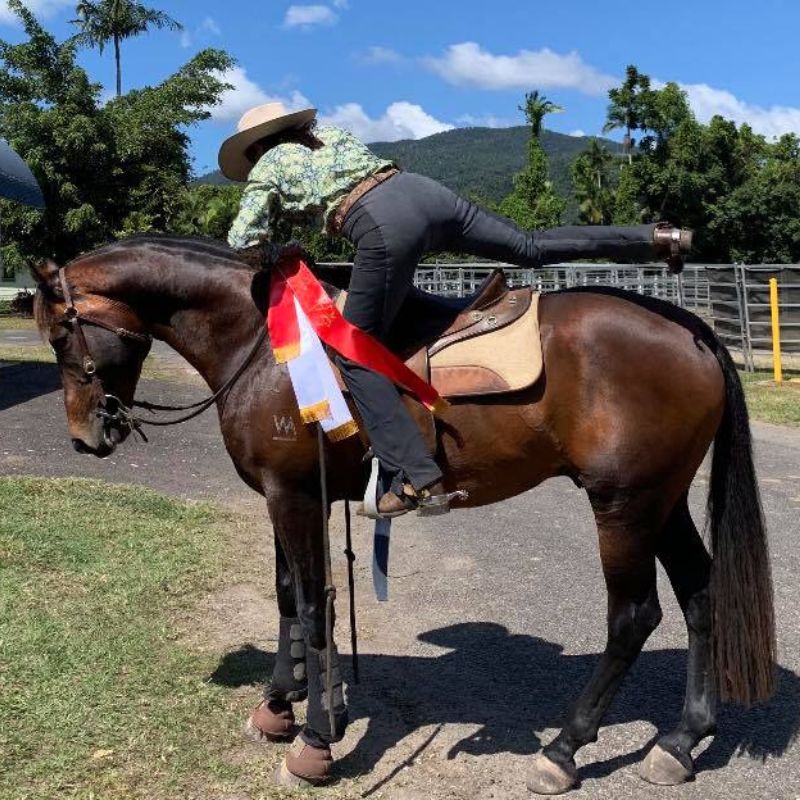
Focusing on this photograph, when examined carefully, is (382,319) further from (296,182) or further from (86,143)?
(86,143)

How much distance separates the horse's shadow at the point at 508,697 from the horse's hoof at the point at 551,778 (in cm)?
19

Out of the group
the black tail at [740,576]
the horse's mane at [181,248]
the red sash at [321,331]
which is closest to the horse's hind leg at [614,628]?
the black tail at [740,576]

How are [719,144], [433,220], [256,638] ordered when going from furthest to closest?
[719,144] → [256,638] → [433,220]

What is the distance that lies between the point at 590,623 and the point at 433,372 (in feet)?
7.88

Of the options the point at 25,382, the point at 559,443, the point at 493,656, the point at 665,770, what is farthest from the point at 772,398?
the point at 25,382

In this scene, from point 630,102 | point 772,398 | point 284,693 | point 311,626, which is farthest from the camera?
point 630,102

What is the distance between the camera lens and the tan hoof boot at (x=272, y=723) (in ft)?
12.7

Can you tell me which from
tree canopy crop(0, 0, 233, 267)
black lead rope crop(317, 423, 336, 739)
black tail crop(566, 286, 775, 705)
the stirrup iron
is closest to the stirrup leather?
the stirrup iron

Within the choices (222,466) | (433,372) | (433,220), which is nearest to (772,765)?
(433,372)

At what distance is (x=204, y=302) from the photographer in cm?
372

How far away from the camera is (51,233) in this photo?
2906 centimetres

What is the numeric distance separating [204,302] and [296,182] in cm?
70

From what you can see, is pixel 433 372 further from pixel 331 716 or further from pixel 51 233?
pixel 51 233

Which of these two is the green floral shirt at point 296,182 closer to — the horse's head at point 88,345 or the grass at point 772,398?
the horse's head at point 88,345
